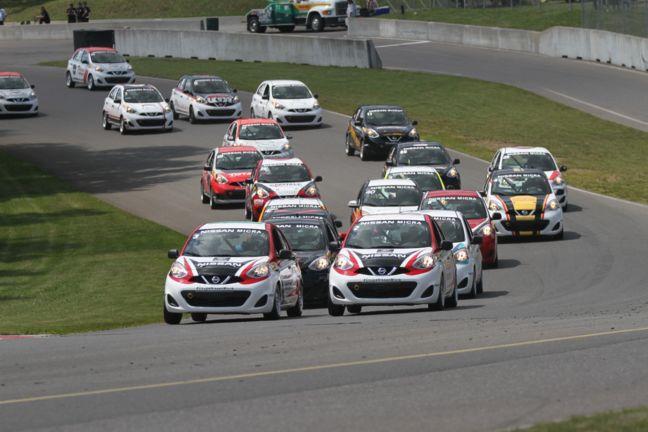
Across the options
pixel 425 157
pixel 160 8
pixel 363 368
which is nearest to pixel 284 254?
pixel 363 368

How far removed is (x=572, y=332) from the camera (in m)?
16.0

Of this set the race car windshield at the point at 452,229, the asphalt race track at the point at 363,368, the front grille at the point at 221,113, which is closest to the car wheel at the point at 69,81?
the front grille at the point at 221,113

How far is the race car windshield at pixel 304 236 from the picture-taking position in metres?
24.4

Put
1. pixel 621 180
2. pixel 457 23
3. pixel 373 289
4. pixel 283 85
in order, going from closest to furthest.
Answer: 1. pixel 373 289
2. pixel 621 180
3. pixel 283 85
4. pixel 457 23

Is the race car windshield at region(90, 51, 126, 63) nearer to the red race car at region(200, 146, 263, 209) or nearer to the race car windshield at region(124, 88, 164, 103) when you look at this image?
the race car windshield at region(124, 88, 164, 103)

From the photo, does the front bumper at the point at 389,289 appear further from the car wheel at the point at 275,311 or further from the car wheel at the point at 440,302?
the car wheel at the point at 275,311

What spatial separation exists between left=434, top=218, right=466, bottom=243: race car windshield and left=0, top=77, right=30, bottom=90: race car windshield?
110ft

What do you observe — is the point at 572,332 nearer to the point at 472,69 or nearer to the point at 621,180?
the point at 621,180

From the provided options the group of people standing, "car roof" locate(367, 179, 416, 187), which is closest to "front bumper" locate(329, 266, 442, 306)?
"car roof" locate(367, 179, 416, 187)

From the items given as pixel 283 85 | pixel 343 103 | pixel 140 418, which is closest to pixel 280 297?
pixel 140 418

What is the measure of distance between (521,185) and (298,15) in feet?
164

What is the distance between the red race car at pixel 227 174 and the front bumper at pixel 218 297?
1732 centimetres

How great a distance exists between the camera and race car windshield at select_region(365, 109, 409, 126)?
150 feet

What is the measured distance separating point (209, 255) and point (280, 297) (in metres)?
1.15
